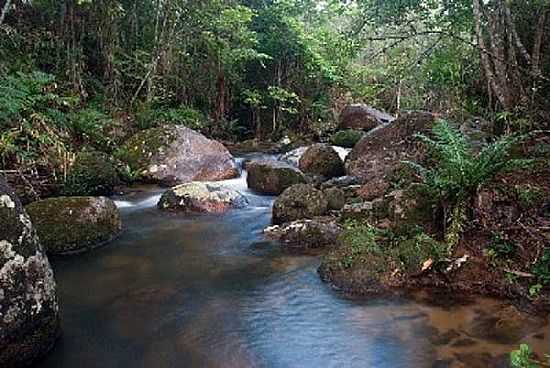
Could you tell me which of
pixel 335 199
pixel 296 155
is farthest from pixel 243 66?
pixel 335 199


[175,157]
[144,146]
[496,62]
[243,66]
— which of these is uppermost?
[243,66]

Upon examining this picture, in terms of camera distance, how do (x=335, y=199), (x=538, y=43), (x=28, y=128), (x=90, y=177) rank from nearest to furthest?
(x=538, y=43) < (x=335, y=199) < (x=28, y=128) < (x=90, y=177)

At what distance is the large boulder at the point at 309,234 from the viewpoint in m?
6.07

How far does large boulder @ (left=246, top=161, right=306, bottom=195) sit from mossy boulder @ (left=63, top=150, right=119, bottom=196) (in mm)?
2675

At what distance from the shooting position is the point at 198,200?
7949 mm

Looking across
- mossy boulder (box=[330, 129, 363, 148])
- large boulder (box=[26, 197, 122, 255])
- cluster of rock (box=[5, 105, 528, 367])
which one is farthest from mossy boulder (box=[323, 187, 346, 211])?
mossy boulder (box=[330, 129, 363, 148])

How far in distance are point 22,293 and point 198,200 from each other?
4.75m

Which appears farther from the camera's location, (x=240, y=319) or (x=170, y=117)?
(x=170, y=117)

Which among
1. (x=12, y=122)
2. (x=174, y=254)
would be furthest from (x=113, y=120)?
(x=174, y=254)

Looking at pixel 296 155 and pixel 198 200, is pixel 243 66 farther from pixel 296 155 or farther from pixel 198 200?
pixel 198 200

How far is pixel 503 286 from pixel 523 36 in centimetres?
494

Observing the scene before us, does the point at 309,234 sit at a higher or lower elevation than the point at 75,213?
lower

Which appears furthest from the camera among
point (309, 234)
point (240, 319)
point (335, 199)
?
point (335, 199)

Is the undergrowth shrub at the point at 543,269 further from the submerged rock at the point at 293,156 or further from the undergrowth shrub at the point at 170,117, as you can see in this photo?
the undergrowth shrub at the point at 170,117
